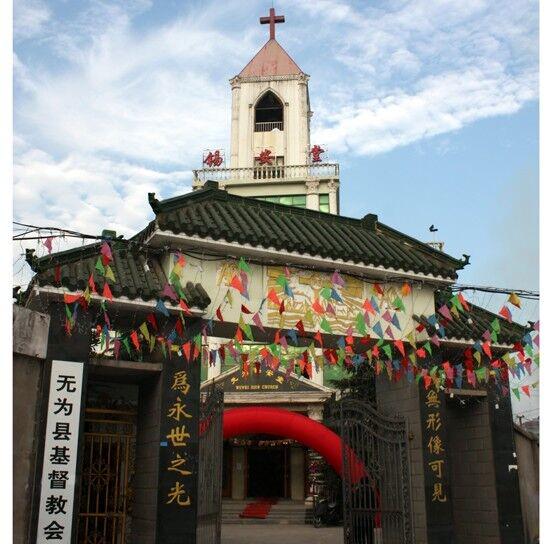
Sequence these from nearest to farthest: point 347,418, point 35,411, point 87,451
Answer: point 35,411 → point 87,451 → point 347,418

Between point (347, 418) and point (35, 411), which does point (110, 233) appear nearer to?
point (35, 411)

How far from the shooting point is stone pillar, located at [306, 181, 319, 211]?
2869cm

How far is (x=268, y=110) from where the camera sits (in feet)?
107

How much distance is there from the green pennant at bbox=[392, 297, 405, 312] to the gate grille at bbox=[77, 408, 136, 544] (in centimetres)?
480

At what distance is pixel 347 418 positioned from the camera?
11156mm

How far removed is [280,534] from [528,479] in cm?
705

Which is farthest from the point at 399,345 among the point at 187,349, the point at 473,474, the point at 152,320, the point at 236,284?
the point at 152,320

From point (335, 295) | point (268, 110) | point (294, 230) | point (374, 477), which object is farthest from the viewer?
point (268, 110)

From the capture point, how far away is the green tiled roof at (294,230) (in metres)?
9.80

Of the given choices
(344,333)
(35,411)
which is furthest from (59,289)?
(344,333)

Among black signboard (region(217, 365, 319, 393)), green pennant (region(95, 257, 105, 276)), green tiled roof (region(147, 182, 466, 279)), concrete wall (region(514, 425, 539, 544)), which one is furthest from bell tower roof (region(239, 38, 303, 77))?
green pennant (region(95, 257, 105, 276))

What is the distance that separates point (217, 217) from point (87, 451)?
162 inches

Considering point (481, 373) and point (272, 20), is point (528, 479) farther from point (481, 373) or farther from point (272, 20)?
point (272, 20)

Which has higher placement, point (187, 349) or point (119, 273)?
point (119, 273)
